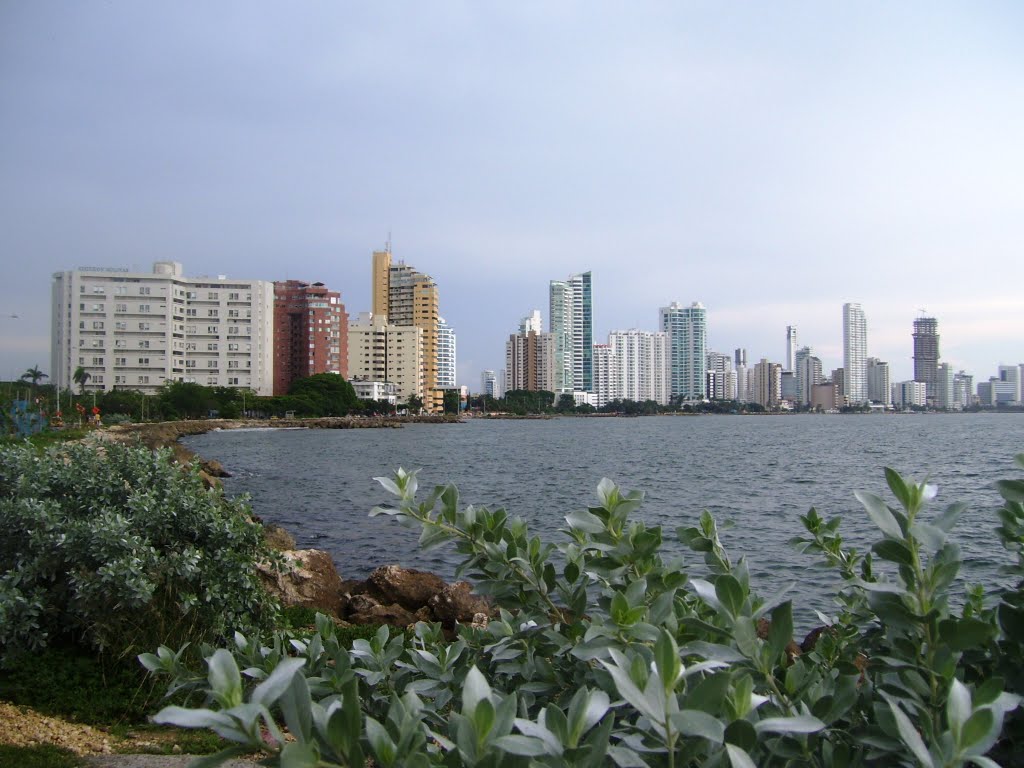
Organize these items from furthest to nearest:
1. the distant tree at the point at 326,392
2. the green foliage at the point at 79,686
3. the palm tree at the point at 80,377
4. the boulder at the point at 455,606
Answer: the distant tree at the point at 326,392
the palm tree at the point at 80,377
the boulder at the point at 455,606
the green foliage at the point at 79,686

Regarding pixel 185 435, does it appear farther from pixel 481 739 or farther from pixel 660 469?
pixel 481 739

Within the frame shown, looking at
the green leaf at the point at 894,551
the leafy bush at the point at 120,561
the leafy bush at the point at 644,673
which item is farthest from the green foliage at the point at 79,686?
the green leaf at the point at 894,551

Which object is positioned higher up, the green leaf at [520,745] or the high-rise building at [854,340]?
the high-rise building at [854,340]

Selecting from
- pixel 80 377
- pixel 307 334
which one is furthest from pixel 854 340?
pixel 80 377

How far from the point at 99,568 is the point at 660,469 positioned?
122 feet

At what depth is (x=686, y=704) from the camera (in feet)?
4.46

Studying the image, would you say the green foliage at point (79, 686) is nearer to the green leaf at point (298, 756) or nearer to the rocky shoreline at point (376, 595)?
the rocky shoreline at point (376, 595)

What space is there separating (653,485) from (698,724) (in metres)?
32.0

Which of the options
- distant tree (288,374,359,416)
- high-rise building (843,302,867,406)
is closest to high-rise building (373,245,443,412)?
distant tree (288,374,359,416)

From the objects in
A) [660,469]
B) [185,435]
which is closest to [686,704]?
Answer: [660,469]

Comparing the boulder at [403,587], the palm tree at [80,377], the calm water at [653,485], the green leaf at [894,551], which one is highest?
the palm tree at [80,377]

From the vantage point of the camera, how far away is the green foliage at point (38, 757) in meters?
4.33

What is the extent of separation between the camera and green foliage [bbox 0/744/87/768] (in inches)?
171

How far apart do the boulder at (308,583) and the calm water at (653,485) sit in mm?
1559
